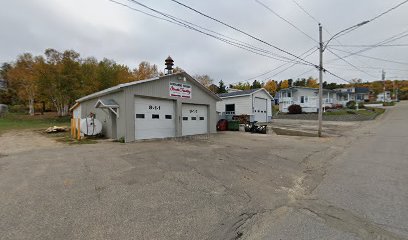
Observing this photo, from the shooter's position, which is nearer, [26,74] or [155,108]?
[155,108]

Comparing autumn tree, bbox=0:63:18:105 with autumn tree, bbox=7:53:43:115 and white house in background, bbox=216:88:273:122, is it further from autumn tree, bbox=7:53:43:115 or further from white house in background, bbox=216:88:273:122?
white house in background, bbox=216:88:273:122

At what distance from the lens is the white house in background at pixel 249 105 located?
23031 millimetres

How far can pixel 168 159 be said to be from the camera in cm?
736

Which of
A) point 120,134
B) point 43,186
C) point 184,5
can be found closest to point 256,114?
point 120,134

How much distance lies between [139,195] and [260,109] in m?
22.2

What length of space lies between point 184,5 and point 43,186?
692 centimetres

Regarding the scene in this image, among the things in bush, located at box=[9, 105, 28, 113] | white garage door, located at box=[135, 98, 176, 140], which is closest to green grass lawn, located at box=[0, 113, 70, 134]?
bush, located at box=[9, 105, 28, 113]

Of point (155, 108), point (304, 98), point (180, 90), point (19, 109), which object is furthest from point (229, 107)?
point (19, 109)

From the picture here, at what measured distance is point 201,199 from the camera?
407 centimetres

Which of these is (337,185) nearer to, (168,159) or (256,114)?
(168,159)

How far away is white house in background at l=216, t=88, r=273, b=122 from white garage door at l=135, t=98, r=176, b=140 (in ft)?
29.5

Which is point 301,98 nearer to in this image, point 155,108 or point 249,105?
point 249,105

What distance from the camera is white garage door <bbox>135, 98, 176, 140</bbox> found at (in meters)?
12.2

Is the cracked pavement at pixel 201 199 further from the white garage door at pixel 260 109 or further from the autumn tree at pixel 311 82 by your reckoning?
the autumn tree at pixel 311 82
